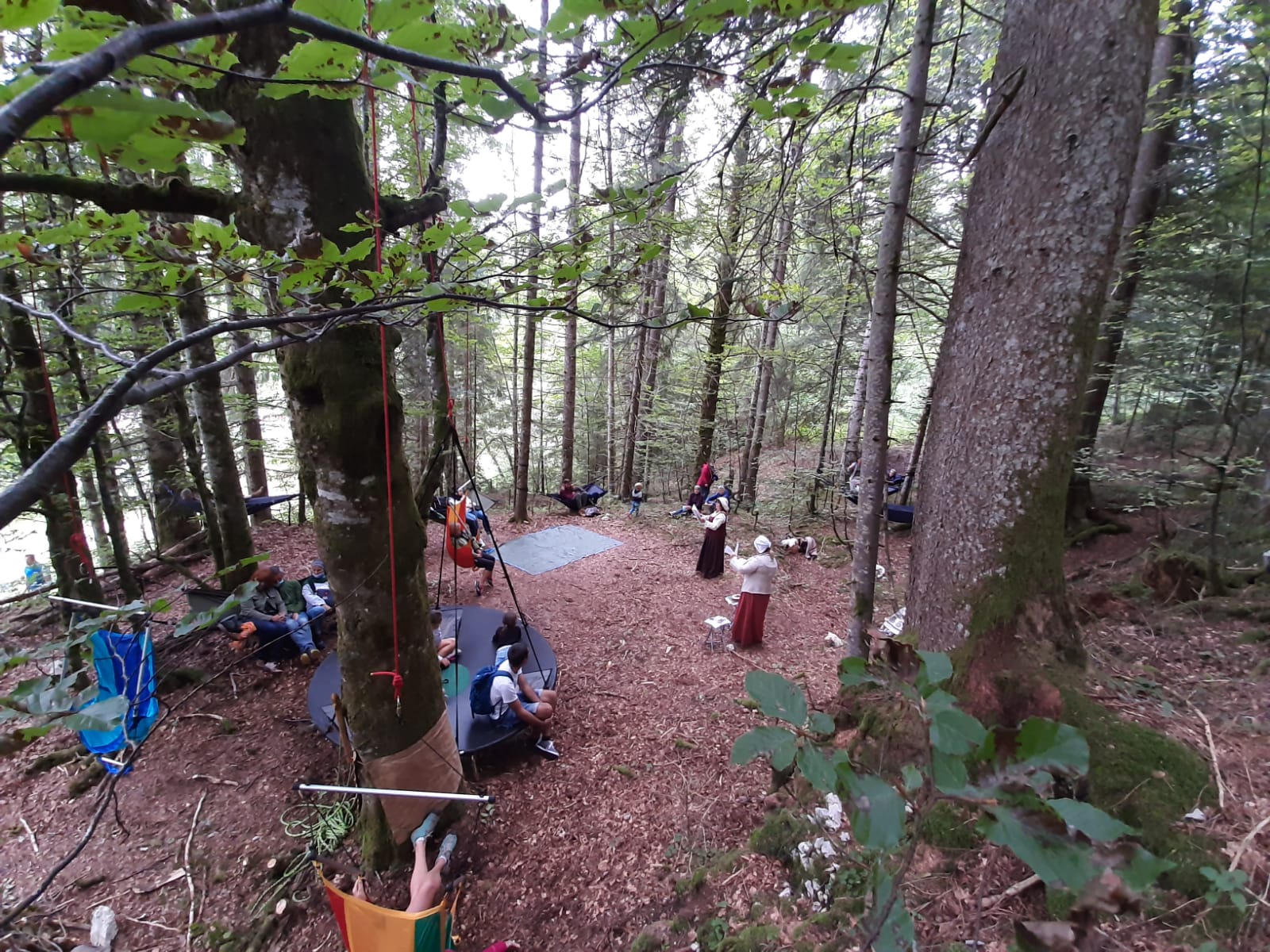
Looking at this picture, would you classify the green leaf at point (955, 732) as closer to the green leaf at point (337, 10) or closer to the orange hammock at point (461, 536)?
the green leaf at point (337, 10)

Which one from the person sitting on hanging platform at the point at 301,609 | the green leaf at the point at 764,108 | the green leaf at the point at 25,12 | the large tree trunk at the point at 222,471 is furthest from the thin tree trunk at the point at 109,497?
the green leaf at the point at 764,108

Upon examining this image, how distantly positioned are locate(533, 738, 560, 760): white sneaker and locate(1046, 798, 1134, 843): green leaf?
12.8 feet

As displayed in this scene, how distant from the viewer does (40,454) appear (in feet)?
12.2

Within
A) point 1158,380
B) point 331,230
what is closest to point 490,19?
point 331,230

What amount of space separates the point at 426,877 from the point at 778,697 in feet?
9.99

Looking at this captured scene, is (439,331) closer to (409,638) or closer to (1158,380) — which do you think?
(409,638)

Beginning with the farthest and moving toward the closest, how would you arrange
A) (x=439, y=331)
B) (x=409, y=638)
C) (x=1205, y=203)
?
(x=1205, y=203), (x=439, y=331), (x=409, y=638)

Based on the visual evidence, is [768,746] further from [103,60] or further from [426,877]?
[426,877]

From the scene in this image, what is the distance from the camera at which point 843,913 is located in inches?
82.0

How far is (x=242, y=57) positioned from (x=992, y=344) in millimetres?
3316

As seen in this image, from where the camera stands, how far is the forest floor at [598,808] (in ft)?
7.11

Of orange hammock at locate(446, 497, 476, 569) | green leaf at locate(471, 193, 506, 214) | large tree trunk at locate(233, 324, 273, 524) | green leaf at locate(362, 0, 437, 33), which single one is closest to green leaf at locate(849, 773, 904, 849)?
green leaf at locate(362, 0, 437, 33)

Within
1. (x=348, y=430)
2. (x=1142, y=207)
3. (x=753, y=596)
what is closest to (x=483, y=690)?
(x=348, y=430)

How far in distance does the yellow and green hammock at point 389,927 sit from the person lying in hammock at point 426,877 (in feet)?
0.44
